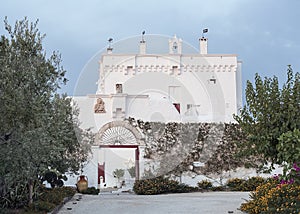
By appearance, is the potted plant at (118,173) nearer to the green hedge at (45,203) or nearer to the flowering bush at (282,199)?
the green hedge at (45,203)

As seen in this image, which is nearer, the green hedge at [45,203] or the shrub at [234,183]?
the green hedge at [45,203]

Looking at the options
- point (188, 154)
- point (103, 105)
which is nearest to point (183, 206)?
point (188, 154)

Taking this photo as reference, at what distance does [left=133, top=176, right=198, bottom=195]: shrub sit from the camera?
50.7 ft

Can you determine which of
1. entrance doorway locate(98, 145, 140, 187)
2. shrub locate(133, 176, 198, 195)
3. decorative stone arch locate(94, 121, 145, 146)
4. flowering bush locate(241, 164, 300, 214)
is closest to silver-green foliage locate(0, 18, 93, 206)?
flowering bush locate(241, 164, 300, 214)

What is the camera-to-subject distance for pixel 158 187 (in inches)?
612

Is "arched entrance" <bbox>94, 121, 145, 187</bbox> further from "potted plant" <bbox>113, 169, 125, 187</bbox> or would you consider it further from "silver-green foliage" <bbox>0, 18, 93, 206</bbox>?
"silver-green foliage" <bbox>0, 18, 93, 206</bbox>

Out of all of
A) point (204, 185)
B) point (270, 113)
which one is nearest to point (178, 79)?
point (204, 185)

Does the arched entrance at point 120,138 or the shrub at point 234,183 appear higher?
the arched entrance at point 120,138

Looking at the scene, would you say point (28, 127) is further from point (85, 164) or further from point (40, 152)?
point (85, 164)

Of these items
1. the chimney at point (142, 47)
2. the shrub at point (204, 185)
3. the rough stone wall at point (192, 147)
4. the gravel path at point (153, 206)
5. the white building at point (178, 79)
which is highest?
the chimney at point (142, 47)

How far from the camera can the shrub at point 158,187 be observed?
15445 millimetres

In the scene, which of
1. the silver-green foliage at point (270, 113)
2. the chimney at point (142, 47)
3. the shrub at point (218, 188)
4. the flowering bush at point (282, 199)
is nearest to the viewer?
the flowering bush at point (282, 199)

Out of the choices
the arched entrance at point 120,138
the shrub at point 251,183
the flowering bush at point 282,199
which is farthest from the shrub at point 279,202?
the arched entrance at point 120,138

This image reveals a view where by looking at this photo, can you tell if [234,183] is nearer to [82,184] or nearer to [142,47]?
[82,184]
